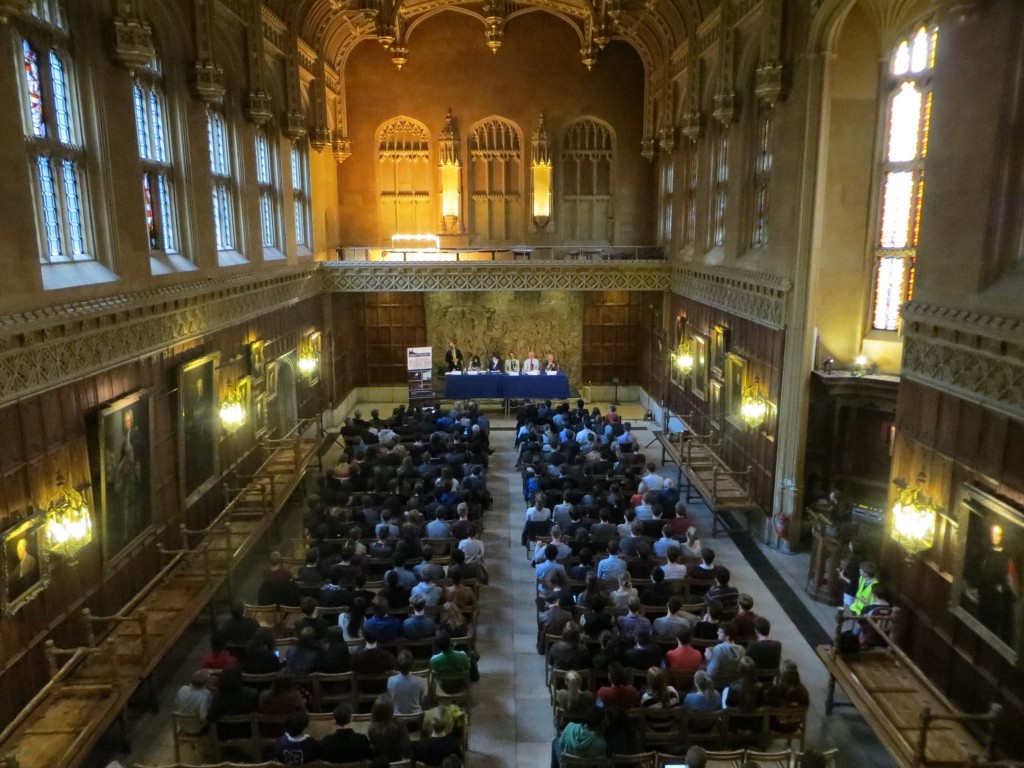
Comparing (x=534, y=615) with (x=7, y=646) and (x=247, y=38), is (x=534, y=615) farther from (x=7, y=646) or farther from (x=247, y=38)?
(x=247, y=38)

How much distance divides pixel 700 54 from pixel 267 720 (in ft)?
58.1

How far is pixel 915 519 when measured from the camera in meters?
9.28

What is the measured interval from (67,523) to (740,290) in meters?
12.9

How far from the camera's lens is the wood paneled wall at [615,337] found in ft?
87.2

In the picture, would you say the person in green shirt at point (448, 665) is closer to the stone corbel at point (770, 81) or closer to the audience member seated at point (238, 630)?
the audience member seated at point (238, 630)

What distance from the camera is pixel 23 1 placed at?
25.5ft

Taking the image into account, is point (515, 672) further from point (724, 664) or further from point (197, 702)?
point (197, 702)

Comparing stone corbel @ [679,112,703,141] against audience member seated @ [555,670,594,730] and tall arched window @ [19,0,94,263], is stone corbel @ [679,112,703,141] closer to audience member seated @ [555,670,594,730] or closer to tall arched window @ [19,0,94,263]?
tall arched window @ [19,0,94,263]

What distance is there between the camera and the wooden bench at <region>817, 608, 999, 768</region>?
23.5ft

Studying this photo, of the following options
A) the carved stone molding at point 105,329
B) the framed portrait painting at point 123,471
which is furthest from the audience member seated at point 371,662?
the carved stone molding at point 105,329

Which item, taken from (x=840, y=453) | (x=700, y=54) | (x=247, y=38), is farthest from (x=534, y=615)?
(x=700, y=54)

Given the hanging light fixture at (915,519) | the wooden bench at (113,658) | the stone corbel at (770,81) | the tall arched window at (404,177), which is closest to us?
the wooden bench at (113,658)

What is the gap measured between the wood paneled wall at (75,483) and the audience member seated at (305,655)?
2.82 m

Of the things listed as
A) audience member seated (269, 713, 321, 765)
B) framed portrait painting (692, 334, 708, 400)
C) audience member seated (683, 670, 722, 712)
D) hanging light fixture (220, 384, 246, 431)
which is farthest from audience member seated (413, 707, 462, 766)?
framed portrait painting (692, 334, 708, 400)
